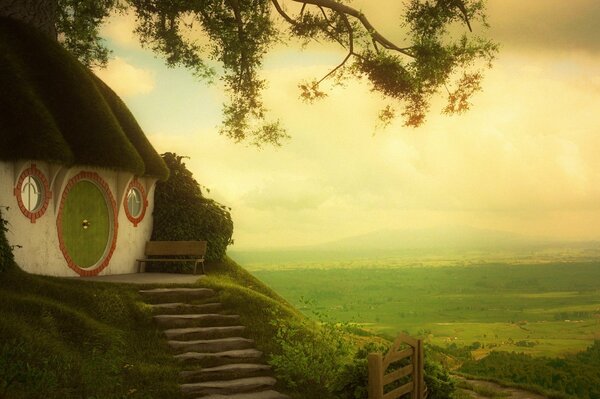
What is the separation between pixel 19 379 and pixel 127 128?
1182cm

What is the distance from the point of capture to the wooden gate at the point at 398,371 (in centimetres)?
955

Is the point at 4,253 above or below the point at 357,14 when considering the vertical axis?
below

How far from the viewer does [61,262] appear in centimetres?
1895

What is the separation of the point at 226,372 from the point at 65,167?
24.4ft

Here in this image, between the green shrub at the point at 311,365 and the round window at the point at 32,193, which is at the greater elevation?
the round window at the point at 32,193

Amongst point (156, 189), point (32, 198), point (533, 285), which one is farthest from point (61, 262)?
point (533, 285)

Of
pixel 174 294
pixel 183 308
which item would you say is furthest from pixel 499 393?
pixel 174 294

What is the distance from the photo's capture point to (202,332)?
15242 millimetres

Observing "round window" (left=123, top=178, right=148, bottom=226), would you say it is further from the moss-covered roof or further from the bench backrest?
the bench backrest

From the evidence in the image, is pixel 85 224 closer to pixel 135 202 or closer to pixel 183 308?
pixel 135 202

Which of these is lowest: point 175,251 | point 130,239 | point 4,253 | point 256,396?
point 256,396

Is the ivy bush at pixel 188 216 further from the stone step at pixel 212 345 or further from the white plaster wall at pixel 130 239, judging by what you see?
the stone step at pixel 212 345

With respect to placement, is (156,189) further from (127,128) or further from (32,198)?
(32,198)

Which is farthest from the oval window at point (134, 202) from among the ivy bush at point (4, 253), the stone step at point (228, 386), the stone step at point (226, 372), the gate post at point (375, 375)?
the gate post at point (375, 375)
